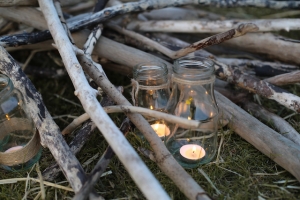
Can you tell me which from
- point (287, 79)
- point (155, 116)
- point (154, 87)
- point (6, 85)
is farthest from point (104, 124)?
point (287, 79)

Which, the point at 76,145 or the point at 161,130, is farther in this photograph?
the point at 161,130

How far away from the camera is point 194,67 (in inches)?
57.6

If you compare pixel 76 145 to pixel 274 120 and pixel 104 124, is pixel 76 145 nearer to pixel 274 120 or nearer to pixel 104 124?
pixel 104 124

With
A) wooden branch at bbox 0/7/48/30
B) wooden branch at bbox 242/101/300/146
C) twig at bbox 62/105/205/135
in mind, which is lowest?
wooden branch at bbox 242/101/300/146

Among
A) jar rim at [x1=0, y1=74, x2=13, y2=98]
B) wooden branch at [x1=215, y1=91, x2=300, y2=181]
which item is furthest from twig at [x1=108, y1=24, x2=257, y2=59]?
jar rim at [x1=0, y1=74, x2=13, y2=98]

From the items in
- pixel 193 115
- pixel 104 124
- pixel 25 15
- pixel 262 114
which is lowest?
pixel 262 114

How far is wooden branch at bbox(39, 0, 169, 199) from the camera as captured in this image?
97 cm

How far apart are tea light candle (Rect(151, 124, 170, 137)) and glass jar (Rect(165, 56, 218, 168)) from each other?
0.03 meters

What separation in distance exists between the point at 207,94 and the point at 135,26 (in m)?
0.77

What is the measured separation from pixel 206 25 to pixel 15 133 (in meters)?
1.08

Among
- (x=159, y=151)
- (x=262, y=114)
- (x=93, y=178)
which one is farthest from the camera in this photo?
(x=262, y=114)

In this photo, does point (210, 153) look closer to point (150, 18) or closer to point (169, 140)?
point (169, 140)

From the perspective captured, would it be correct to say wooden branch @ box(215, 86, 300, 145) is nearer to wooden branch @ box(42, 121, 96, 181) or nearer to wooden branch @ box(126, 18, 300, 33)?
wooden branch @ box(126, 18, 300, 33)

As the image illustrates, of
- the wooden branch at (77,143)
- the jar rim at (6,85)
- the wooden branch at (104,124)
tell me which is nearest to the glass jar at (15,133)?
the jar rim at (6,85)
